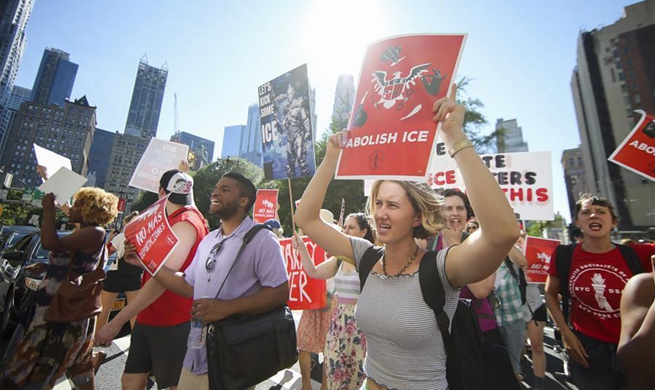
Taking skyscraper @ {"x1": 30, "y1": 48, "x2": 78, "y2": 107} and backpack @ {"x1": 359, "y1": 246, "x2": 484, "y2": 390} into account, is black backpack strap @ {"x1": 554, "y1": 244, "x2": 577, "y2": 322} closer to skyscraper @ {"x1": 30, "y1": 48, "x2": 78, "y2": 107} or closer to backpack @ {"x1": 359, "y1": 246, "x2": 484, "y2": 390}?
backpack @ {"x1": 359, "y1": 246, "x2": 484, "y2": 390}

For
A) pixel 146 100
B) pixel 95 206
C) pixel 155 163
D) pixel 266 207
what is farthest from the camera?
pixel 146 100

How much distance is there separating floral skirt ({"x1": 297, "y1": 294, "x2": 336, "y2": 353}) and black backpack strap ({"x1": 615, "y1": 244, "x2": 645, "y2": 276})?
3.00m

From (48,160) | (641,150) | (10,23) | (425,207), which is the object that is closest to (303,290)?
(425,207)

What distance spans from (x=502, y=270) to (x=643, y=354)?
2302 mm

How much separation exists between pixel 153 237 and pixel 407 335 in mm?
1944

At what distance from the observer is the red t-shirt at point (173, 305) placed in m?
2.57

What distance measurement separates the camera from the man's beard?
2.47 meters

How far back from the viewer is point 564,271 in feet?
9.16

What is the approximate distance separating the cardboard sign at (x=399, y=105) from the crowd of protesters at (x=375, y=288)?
118 millimetres

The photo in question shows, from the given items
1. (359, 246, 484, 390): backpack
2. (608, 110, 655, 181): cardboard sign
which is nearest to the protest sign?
(359, 246, 484, 390): backpack

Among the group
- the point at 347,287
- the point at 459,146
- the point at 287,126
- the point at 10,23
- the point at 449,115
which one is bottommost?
the point at 347,287

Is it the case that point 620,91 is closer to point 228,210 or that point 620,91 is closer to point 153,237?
point 228,210

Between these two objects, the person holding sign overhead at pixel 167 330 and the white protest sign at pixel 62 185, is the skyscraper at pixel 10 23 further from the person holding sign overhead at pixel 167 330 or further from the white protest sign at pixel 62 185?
the person holding sign overhead at pixel 167 330

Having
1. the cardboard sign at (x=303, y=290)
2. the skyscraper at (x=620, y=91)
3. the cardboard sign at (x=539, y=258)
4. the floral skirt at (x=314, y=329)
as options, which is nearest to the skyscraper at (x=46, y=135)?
the cardboard sign at (x=303, y=290)
